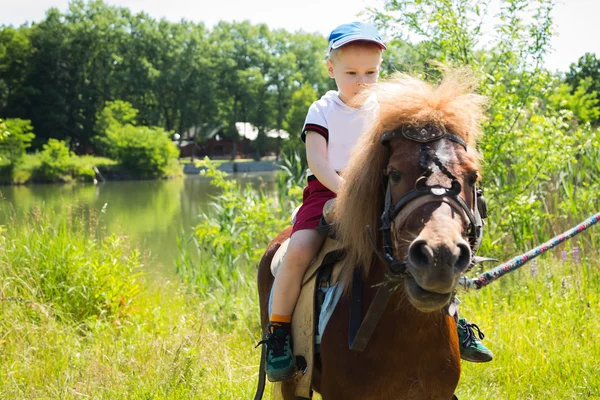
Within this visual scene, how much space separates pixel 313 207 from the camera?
9.22 feet

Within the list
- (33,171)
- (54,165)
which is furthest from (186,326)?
(33,171)

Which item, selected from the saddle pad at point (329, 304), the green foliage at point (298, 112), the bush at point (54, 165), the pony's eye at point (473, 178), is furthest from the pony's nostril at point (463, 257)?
the green foliage at point (298, 112)

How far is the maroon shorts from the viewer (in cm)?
275

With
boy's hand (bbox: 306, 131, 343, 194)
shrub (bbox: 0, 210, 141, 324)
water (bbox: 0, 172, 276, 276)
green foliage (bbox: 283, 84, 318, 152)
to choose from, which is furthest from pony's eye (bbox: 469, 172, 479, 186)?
green foliage (bbox: 283, 84, 318, 152)

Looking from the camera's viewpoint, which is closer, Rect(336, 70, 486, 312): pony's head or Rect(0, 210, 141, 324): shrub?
Rect(336, 70, 486, 312): pony's head

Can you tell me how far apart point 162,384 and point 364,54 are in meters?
2.65

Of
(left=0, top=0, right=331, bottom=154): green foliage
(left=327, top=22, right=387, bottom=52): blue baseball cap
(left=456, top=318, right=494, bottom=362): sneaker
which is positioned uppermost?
(left=0, top=0, right=331, bottom=154): green foliage

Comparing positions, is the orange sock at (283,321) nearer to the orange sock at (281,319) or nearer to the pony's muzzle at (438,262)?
the orange sock at (281,319)

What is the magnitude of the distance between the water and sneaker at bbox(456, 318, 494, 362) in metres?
4.63

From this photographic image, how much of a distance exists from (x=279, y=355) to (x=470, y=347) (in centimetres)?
91

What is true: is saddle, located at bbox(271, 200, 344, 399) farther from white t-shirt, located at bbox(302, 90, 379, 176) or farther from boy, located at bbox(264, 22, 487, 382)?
white t-shirt, located at bbox(302, 90, 379, 176)

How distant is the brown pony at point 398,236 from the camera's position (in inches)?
79.9

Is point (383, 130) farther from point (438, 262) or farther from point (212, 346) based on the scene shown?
point (212, 346)

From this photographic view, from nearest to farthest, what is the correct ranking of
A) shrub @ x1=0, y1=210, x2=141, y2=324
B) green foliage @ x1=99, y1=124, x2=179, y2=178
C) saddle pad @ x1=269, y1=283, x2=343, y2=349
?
saddle pad @ x1=269, y1=283, x2=343, y2=349 → shrub @ x1=0, y1=210, x2=141, y2=324 → green foliage @ x1=99, y1=124, x2=179, y2=178
